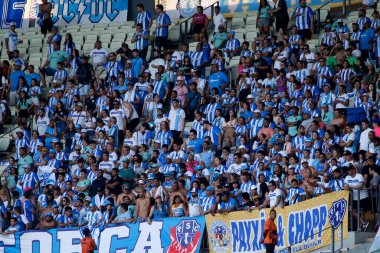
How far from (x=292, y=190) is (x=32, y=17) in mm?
15264

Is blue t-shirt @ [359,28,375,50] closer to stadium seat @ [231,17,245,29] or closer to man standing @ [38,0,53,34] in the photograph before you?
stadium seat @ [231,17,245,29]

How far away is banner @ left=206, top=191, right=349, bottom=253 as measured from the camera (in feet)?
62.8

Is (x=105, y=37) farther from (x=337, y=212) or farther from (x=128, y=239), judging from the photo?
(x=337, y=212)

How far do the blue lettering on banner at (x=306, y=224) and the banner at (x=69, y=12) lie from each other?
13064 millimetres

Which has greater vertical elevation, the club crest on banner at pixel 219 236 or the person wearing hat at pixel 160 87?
the person wearing hat at pixel 160 87

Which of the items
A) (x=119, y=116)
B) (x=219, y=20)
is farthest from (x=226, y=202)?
(x=219, y=20)

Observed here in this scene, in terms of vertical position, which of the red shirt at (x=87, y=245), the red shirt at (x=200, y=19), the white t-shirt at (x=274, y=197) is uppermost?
the red shirt at (x=200, y=19)

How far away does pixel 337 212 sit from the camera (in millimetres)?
19109

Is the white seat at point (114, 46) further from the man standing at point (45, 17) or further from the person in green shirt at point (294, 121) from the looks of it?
the person in green shirt at point (294, 121)

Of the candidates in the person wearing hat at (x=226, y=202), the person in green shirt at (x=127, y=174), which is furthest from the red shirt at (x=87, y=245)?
the person wearing hat at (x=226, y=202)

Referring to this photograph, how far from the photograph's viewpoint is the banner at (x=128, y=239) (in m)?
21.0

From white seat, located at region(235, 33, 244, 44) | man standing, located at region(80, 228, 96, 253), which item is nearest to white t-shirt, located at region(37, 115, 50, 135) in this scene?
white seat, located at region(235, 33, 244, 44)

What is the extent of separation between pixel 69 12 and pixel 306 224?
14832 mm

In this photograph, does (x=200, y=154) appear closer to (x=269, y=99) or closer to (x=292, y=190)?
(x=269, y=99)
